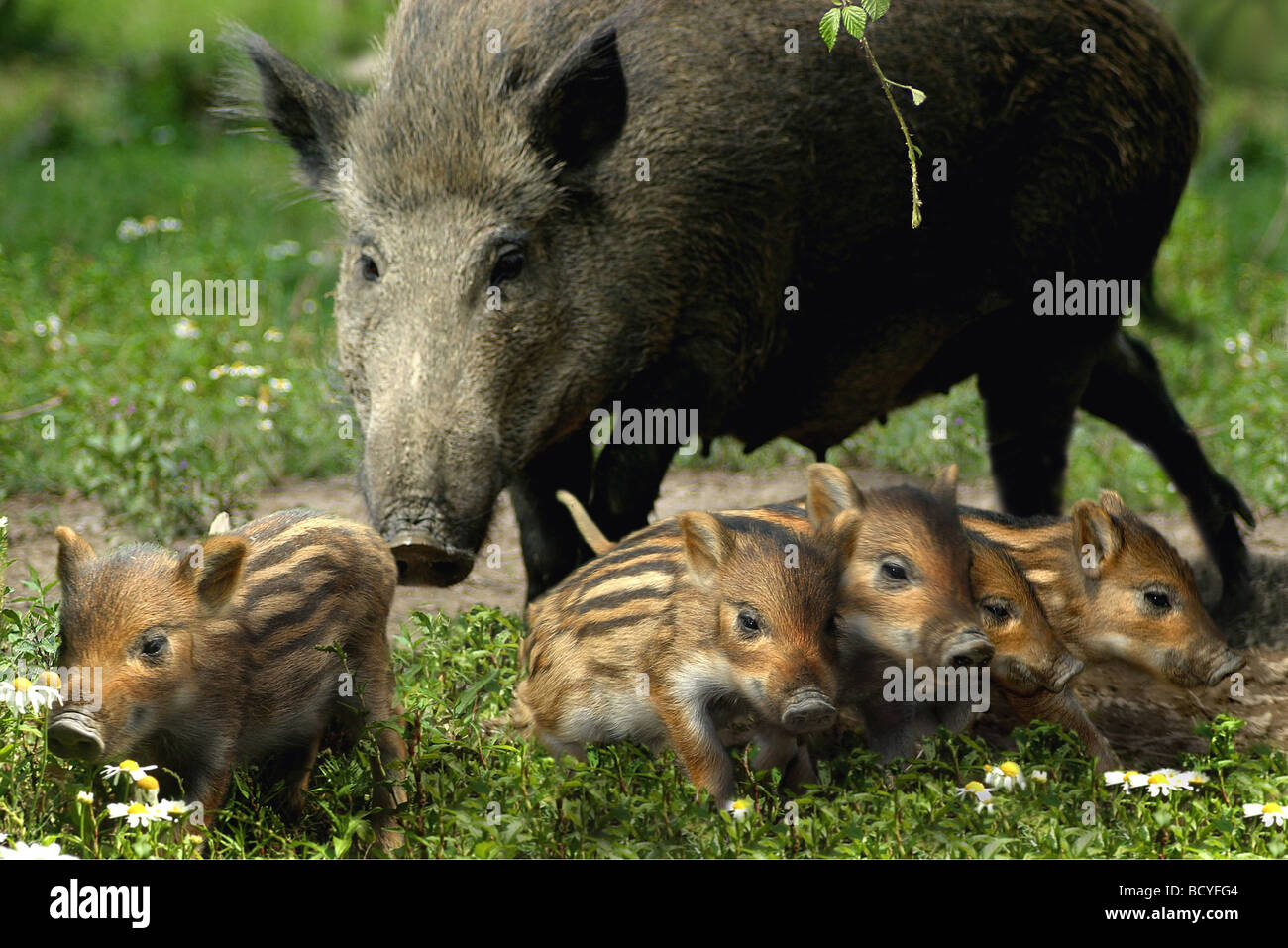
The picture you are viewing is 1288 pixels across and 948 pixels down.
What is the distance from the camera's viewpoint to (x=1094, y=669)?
529 centimetres

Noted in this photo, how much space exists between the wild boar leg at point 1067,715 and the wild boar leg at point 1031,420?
1821 mm

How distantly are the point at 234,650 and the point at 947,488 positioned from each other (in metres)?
2.00

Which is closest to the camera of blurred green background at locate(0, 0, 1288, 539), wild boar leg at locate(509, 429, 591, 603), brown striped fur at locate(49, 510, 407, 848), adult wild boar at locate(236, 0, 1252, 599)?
brown striped fur at locate(49, 510, 407, 848)

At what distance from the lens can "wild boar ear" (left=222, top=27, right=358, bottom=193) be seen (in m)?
5.10

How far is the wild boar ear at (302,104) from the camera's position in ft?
16.7

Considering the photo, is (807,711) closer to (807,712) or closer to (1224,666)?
(807,712)

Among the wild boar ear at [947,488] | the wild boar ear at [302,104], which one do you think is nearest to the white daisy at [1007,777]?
the wild boar ear at [947,488]

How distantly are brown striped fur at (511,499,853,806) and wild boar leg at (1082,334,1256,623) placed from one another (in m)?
2.44

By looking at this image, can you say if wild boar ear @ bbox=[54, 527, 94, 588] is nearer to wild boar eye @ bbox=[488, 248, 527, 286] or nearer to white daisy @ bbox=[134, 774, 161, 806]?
white daisy @ bbox=[134, 774, 161, 806]

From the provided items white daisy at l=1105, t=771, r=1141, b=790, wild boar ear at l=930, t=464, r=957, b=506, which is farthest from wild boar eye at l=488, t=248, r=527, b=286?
white daisy at l=1105, t=771, r=1141, b=790

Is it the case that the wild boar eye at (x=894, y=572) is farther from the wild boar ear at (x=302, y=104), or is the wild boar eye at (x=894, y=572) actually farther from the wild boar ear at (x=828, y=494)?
the wild boar ear at (x=302, y=104)

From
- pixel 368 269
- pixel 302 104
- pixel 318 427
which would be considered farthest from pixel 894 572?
pixel 318 427
